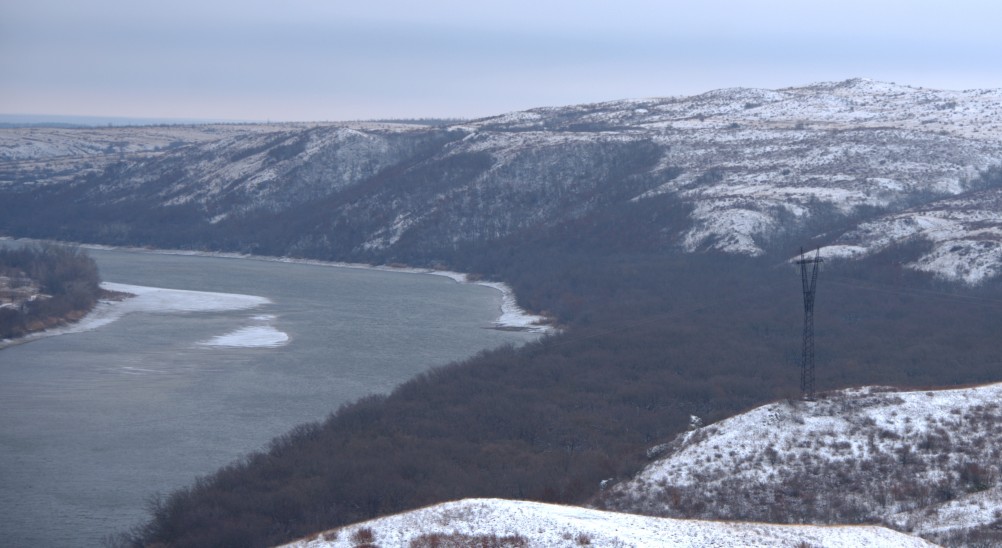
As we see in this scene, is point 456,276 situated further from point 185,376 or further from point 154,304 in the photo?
point 185,376

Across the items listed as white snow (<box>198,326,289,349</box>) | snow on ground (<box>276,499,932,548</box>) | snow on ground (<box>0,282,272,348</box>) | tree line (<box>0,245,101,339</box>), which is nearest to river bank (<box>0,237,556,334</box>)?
white snow (<box>198,326,289,349</box>)

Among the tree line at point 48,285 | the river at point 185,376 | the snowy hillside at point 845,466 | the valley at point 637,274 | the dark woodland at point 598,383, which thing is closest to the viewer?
the snowy hillside at point 845,466

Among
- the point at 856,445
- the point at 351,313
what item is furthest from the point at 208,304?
the point at 856,445

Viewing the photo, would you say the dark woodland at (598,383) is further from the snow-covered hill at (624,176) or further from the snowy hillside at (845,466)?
the snow-covered hill at (624,176)

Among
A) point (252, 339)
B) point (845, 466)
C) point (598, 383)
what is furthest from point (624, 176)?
point (845, 466)

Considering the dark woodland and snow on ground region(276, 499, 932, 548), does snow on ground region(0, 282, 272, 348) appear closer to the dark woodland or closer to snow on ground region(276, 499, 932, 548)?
the dark woodland

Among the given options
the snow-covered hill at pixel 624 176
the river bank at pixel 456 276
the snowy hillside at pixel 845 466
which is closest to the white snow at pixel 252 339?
the river bank at pixel 456 276
